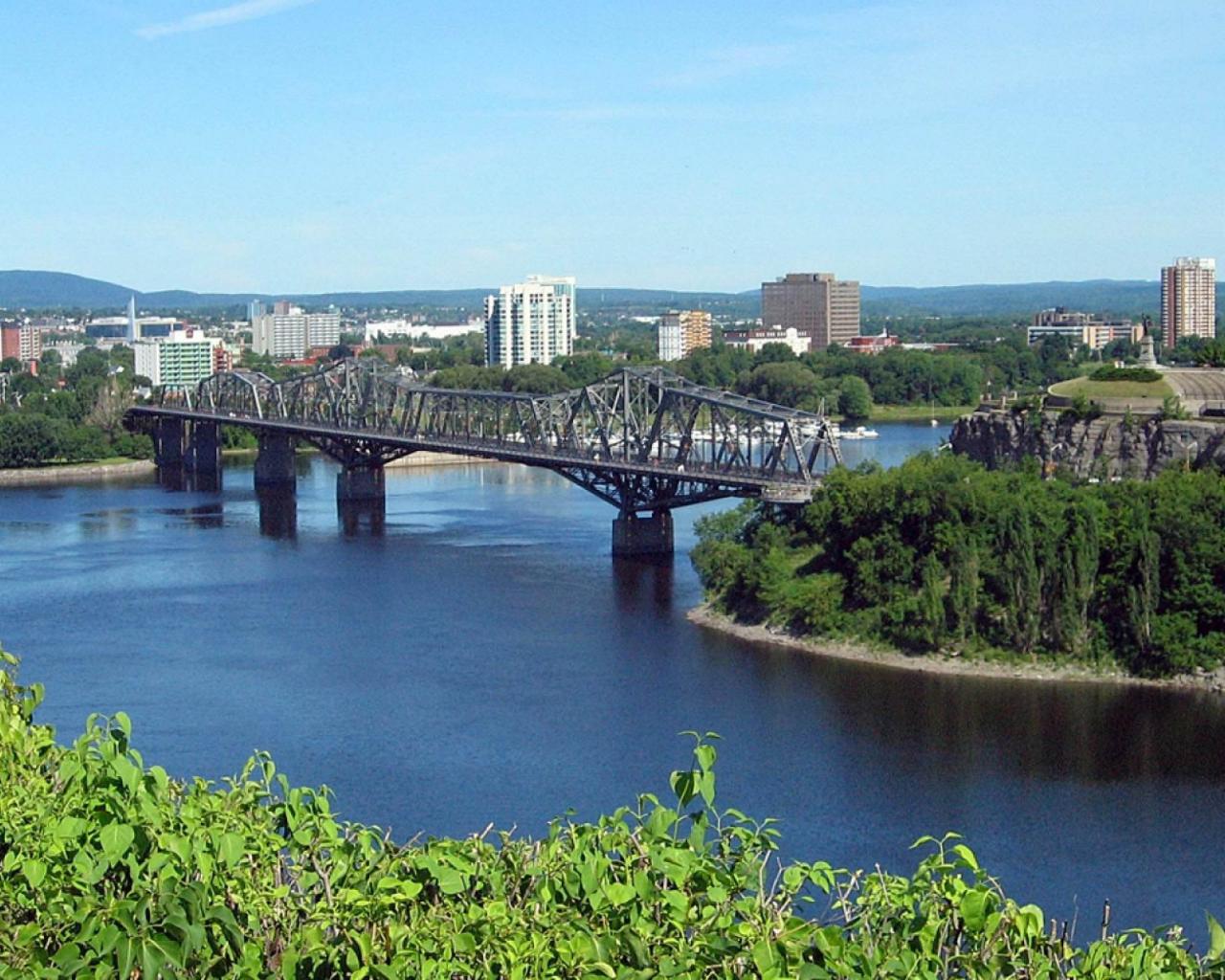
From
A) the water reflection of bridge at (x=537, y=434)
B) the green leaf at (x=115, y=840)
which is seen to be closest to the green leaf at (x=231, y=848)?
the green leaf at (x=115, y=840)

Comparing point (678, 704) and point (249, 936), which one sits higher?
point (249, 936)

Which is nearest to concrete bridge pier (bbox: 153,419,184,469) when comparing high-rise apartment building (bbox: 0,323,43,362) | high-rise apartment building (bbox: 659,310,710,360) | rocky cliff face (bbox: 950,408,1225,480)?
rocky cliff face (bbox: 950,408,1225,480)

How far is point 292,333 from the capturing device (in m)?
141

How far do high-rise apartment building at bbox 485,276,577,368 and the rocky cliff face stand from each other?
70284 mm

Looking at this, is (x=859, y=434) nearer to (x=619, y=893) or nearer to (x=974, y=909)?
(x=974, y=909)

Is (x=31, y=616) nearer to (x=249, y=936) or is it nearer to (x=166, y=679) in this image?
(x=166, y=679)

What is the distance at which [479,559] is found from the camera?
118ft

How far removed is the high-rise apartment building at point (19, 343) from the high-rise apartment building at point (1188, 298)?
60.4m

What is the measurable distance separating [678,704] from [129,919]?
15660mm

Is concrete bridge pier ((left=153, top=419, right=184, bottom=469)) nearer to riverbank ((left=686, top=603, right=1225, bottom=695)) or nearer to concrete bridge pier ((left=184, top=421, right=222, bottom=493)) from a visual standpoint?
concrete bridge pier ((left=184, top=421, right=222, bottom=493))

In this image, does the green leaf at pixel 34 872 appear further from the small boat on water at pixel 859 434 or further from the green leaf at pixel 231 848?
the small boat on water at pixel 859 434

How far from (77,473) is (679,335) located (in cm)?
5638

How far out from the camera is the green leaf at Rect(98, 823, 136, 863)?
7875 millimetres

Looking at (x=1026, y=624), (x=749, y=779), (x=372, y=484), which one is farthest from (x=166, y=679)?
(x=372, y=484)
